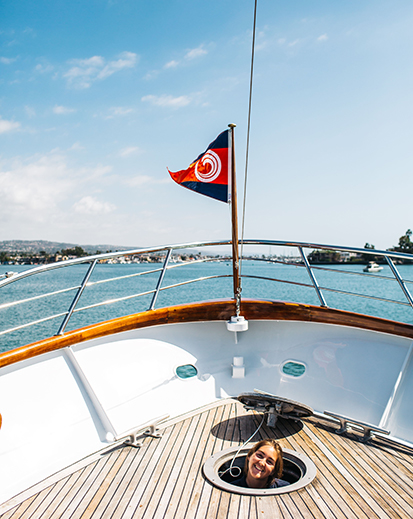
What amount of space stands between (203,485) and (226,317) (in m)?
1.32

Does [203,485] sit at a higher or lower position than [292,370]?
higher

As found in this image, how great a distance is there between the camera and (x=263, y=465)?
170cm

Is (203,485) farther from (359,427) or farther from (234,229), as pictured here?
(234,229)

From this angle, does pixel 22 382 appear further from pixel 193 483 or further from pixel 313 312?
pixel 313 312

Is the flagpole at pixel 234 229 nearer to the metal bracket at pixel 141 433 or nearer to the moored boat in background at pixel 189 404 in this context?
the moored boat in background at pixel 189 404

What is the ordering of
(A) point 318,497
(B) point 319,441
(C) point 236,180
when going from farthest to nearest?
(C) point 236,180
(B) point 319,441
(A) point 318,497

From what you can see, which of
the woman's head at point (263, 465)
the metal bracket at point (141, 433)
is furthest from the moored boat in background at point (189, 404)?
the woman's head at point (263, 465)

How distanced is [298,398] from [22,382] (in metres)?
1.87

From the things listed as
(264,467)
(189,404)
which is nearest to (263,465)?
(264,467)

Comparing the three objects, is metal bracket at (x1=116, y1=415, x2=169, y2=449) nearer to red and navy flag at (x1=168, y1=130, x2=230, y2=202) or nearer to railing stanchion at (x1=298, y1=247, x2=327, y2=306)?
railing stanchion at (x1=298, y1=247, x2=327, y2=306)

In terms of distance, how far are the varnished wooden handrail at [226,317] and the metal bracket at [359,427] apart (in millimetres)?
691

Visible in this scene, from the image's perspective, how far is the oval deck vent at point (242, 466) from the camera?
1578mm

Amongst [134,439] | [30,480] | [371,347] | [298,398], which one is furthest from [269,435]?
[30,480]

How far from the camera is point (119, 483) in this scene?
5.41ft
